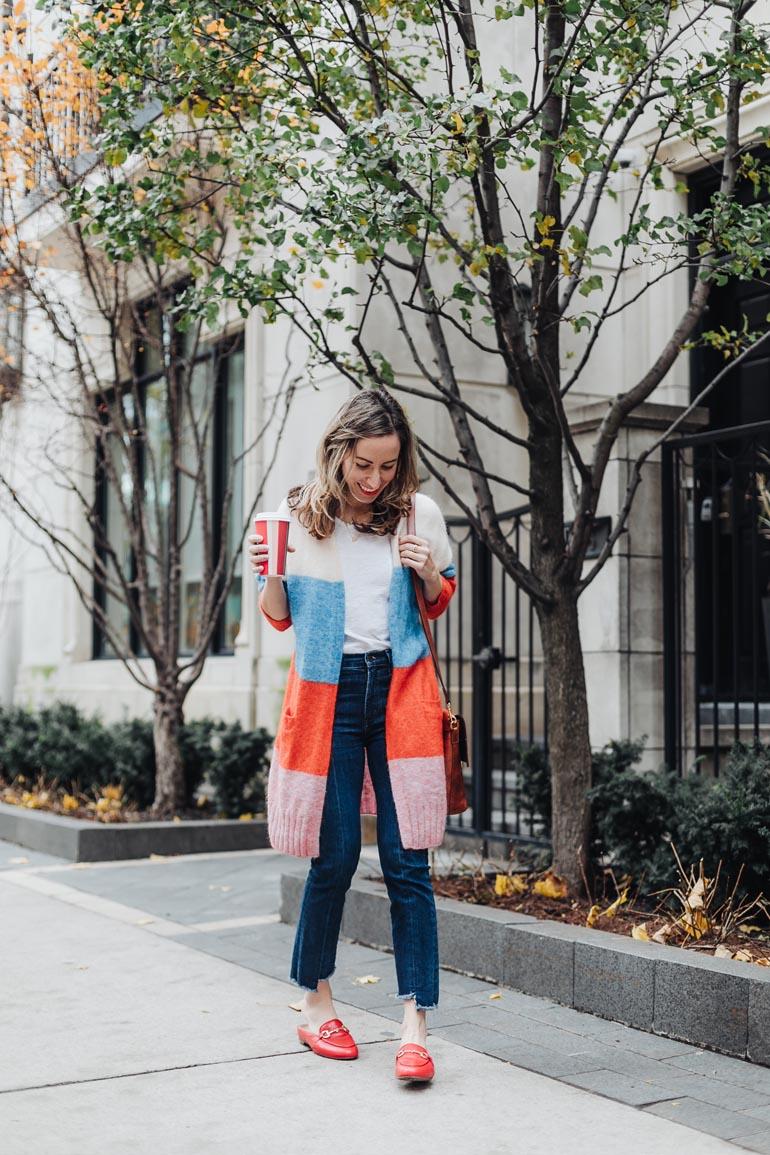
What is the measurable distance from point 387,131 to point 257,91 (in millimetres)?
1758

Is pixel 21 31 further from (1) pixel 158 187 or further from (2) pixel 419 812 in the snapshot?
(2) pixel 419 812

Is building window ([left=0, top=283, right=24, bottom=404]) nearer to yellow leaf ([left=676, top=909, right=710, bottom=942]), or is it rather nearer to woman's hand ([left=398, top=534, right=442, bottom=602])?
woman's hand ([left=398, top=534, right=442, bottom=602])

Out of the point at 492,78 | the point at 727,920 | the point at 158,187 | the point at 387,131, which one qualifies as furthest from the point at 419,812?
the point at 492,78

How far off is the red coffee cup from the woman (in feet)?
0.29

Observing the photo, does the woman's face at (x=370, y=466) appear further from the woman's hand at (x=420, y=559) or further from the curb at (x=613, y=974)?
the curb at (x=613, y=974)

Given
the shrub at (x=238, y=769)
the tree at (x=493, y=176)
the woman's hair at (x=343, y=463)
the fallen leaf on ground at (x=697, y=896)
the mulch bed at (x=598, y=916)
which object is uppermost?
the tree at (x=493, y=176)

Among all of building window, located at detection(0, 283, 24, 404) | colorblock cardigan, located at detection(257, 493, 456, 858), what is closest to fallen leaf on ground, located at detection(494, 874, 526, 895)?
colorblock cardigan, located at detection(257, 493, 456, 858)

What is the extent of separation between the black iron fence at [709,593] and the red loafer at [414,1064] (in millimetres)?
2987

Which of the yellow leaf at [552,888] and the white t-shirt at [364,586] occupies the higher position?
the white t-shirt at [364,586]

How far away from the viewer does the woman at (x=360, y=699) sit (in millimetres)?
3928

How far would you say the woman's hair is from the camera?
3969 millimetres

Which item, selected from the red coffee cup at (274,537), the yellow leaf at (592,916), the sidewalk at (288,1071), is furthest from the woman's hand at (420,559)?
the yellow leaf at (592,916)

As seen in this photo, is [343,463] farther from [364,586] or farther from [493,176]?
[493,176]

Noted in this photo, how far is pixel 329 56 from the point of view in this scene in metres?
5.75
